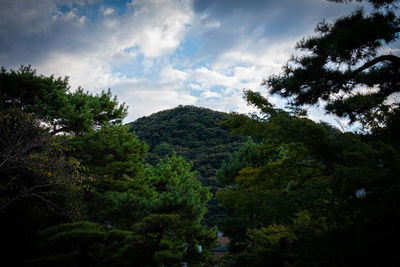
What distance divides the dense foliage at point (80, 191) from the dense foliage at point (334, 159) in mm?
2766

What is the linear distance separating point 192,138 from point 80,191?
33.9 m

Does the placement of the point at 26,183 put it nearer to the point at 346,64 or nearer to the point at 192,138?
the point at 346,64

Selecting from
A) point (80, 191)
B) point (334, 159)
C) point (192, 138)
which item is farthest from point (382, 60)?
point (192, 138)

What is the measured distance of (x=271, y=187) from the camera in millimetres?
6785

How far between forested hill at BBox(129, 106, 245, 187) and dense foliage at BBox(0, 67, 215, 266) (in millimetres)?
17764

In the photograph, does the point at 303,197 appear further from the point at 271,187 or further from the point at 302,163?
the point at 271,187

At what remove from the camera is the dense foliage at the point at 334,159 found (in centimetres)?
237

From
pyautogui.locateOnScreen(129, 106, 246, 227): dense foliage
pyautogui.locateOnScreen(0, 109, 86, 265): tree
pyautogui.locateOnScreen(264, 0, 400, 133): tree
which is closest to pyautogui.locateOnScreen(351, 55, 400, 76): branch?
pyautogui.locateOnScreen(264, 0, 400, 133): tree

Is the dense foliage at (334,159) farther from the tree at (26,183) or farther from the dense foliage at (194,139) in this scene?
the dense foliage at (194,139)

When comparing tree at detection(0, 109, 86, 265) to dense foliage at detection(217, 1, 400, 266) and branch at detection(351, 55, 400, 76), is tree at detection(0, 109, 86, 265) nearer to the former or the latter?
dense foliage at detection(217, 1, 400, 266)

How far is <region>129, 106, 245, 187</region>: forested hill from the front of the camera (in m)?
33.6

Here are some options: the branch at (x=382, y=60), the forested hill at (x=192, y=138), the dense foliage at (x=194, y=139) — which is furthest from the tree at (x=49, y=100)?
the forested hill at (x=192, y=138)

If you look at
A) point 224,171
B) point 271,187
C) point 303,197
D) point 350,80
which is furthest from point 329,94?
point 224,171

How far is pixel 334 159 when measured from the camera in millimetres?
4105
